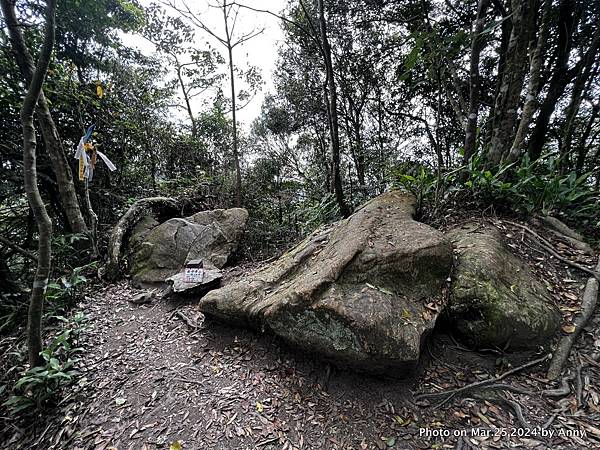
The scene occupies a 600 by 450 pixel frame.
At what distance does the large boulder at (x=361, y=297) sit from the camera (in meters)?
2.05

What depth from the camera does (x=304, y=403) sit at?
211 cm

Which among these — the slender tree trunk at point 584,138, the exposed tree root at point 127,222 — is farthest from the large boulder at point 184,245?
the slender tree trunk at point 584,138

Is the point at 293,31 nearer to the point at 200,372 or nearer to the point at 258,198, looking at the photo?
the point at 258,198

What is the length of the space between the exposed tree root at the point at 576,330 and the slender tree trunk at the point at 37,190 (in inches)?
165

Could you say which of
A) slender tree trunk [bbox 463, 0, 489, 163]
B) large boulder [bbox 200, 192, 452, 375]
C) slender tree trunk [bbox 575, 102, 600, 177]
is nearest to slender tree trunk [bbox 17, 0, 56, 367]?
large boulder [bbox 200, 192, 452, 375]

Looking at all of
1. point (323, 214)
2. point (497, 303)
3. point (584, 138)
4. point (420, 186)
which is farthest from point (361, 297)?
point (584, 138)

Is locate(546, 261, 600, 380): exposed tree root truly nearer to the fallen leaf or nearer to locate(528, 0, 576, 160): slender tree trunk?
the fallen leaf

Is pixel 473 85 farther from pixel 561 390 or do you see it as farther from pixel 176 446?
pixel 176 446

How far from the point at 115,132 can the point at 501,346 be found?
25.6 feet

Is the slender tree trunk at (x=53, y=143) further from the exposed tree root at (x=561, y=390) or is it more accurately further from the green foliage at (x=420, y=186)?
the exposed tree root at (x=561, y=390)

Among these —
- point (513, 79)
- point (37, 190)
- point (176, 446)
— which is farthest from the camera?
point (513, 79)

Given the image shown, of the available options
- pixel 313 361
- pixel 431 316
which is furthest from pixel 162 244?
pixel 431 316

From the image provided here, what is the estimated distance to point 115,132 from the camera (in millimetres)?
5914

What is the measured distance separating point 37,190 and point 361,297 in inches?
109
